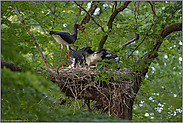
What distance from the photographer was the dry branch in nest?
288cm

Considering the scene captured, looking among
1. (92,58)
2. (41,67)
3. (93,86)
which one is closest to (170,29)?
(92,58)

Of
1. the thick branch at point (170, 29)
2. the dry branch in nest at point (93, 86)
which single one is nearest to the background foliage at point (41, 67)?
the thick branch at point (170, 29)

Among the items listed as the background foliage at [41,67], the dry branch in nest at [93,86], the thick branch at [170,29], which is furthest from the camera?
the thick branch at [170,29]

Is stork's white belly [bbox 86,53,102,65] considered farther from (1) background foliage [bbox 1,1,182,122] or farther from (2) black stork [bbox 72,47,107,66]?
(1) background foliage [bbox 1,1,182,122]

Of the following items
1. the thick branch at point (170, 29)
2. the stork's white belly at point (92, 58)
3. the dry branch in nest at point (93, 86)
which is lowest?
the dry branch in nest at point (93, 86)

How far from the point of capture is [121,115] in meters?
3.02

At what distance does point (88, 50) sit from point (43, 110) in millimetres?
2608

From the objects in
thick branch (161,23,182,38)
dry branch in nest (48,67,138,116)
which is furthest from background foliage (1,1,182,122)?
dry branch in nest (48,67,138,116)

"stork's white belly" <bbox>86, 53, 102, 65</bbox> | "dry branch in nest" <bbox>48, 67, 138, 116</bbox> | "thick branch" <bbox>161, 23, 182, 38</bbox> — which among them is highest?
"thick branch" <bbox>161, 23, 182, 38</bbox>

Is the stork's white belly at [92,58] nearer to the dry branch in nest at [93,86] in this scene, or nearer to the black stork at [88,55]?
the black stork at [88,55]

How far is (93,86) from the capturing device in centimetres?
297

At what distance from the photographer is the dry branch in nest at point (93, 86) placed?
113 inches

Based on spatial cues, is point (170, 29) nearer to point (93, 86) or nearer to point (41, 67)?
point (93, 86)

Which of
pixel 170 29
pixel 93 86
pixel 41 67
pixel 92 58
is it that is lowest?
pixel 93 86
